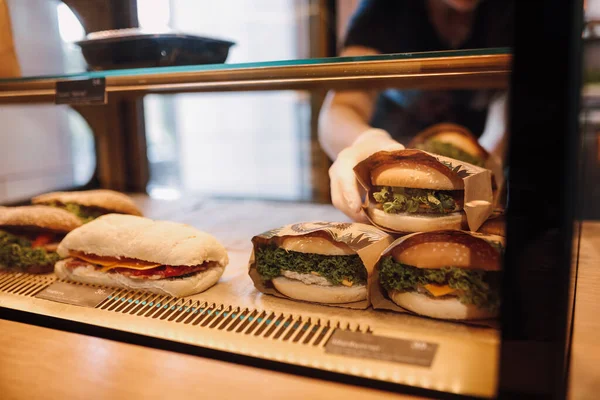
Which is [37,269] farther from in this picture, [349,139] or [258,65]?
[349,139]

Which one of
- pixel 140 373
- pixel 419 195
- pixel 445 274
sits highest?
pixel 419 195

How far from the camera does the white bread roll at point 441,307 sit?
94 centimetres

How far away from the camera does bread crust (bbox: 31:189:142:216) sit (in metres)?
1.54

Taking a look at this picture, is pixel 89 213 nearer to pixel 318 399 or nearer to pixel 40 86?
pixel 40 86

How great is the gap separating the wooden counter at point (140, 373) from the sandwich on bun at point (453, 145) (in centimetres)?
69

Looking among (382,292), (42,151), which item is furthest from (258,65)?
(42,151)

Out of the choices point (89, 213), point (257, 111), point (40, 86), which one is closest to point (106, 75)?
point (40, 86)

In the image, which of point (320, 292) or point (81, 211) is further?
point (81, 211)

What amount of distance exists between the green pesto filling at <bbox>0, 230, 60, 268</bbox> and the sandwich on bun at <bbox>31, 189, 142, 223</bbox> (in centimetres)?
17

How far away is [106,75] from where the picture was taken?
4.17ft

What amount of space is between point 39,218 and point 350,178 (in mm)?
834

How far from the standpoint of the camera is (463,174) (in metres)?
1.10

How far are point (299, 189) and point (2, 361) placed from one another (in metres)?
2.76

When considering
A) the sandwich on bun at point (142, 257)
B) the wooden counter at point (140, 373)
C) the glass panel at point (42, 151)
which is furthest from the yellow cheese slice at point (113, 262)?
the glass panel at point (42, 151)
